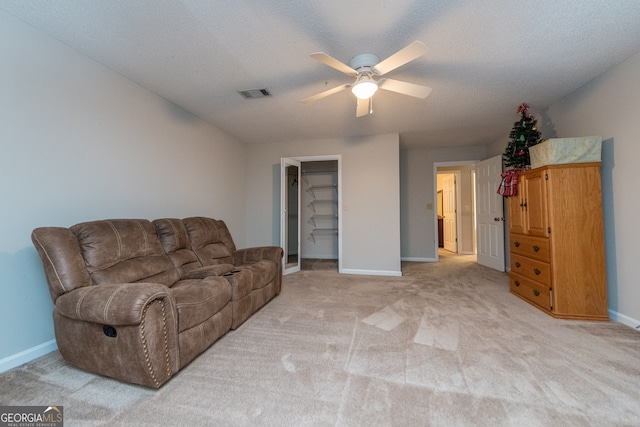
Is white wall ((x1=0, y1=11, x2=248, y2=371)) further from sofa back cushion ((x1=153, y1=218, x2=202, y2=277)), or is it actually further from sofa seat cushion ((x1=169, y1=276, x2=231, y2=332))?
sofa seat cushion ((x1=169, y1=276, x2=231, y2=332))

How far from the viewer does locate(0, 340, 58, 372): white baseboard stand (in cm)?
164

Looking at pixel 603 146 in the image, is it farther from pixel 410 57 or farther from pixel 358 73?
pixel 358 73

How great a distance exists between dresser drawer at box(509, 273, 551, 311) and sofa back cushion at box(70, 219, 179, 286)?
3534 mm

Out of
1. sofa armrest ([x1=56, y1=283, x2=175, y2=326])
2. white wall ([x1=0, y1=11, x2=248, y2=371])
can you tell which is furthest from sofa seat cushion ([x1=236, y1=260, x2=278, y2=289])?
white wall ([x1=0, y1=11, x2=248, y2=371])

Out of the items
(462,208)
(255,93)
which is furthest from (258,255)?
(462,208)

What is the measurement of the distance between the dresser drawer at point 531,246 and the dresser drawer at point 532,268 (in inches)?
2.0

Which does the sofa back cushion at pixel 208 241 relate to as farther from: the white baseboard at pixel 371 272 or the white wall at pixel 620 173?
the white wall at pixel 620 173

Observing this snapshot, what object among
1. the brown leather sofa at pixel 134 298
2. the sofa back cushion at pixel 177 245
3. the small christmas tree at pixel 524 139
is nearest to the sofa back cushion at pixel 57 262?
the brown leather sofa at pixel 134 298

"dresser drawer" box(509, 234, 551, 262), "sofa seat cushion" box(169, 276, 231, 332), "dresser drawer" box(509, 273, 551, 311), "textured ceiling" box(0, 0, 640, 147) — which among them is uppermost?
"textured ceiling" box(0, 0, 640, 147)

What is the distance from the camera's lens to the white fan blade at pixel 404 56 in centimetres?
163

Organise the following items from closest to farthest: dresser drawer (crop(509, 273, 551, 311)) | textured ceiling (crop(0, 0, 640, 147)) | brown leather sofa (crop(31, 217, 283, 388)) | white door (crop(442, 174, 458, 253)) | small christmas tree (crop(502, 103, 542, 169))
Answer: brown leather sofa (crop(31, 217, 283, 388)) → textured ceiling (crop(0, 0, 640, 147)) → dresser drawer (crop(509, 273, 551, 311)) → small christmas tree (crop(502, 103, 542, 169)) → white door (crop(442, 174, 458, 253))

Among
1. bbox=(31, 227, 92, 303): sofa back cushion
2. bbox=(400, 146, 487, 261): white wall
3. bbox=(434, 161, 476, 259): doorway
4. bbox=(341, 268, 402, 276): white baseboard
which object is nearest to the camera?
bbox=(31, 227, 92, 303): sofa back cushion

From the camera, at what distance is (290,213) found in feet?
15.3

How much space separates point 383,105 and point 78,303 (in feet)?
11.0
